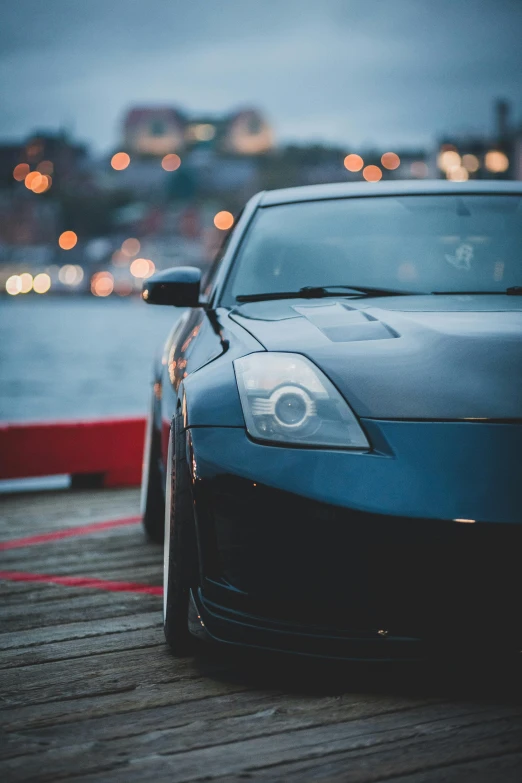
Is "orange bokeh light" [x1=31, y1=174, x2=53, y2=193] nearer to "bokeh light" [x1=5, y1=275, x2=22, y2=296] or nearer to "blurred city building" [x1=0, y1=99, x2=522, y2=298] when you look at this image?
"blurred city building" [x1=0, y1=99, x2=522, y2=298]

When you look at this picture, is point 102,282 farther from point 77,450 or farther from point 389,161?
point 77,450

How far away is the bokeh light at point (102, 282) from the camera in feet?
362

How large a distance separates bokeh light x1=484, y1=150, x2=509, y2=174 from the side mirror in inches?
3045

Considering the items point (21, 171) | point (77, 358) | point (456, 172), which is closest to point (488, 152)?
point (456, 172)

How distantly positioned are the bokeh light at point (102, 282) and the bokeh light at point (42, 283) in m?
5.22

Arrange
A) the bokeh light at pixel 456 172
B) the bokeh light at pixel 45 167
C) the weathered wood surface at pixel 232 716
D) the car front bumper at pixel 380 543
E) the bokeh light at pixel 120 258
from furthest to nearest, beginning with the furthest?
1. the bokeh light at pixel 45 167
2. the bokeh light at pixel 120 258
3. the bokeh light at pixel 456 172
4. the car front bumper at pixel 380 543
5. the weathered wood surface at pixel 232 716

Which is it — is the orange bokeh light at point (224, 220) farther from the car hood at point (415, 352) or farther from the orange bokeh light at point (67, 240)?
the car hood at point (415, 352)

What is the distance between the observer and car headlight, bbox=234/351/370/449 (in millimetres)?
2066

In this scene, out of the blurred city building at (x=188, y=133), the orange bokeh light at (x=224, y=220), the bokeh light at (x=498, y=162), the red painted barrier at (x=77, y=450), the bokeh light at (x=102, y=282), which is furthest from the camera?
the blurred city building at (x=188, y=133)

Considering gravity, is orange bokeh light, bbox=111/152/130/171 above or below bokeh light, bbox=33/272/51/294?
above

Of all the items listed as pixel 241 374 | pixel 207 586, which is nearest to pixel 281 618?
pixel 207 586

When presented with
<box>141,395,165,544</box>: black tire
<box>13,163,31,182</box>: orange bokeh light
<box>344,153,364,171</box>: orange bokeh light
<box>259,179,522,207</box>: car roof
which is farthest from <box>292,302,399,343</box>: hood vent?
<box>13,163,31,182</box>: orange bokeh light

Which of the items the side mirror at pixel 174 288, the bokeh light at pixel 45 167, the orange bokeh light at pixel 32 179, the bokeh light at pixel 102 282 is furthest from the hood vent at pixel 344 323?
the bokeh light at pixel 45 167

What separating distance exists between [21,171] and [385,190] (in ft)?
487
